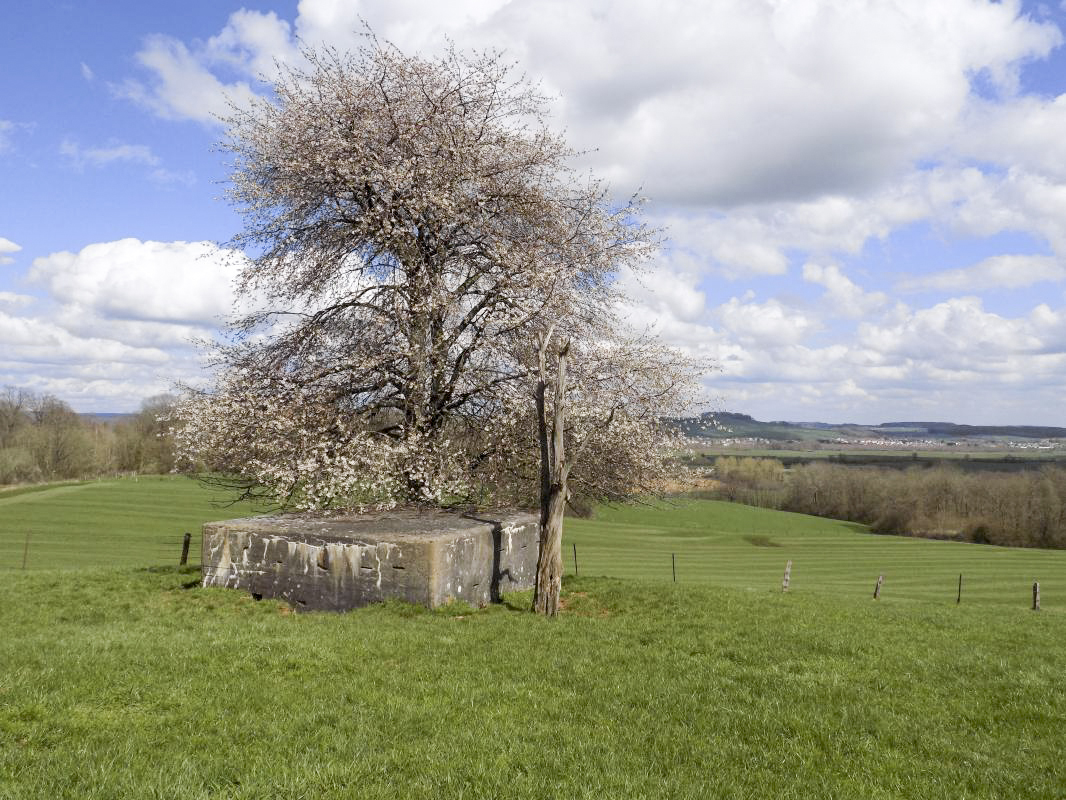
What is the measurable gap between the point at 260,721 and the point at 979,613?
18.4 metres

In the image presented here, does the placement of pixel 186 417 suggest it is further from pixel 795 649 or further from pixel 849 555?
pixel 849 555

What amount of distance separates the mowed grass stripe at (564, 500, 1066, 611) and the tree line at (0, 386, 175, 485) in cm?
4845

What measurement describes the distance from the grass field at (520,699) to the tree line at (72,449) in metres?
69.2

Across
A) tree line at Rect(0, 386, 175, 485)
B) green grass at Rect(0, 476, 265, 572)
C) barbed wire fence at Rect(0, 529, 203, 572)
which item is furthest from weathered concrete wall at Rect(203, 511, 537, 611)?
tree line at Rect(0, 386, 175, 485)

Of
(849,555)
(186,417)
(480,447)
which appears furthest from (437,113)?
(849,555)

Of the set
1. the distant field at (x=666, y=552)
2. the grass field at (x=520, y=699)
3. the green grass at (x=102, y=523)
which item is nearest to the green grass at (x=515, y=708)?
the grass field at (x=520, y=699)

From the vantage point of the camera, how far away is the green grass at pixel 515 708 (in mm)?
6477

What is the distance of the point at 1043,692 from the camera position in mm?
9758

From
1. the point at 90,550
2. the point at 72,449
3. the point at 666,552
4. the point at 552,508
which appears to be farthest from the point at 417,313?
the point at 72,449

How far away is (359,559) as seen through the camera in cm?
1495

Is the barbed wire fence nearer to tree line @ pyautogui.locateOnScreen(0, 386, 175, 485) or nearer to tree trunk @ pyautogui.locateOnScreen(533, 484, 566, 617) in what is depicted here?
tree trunk @ pyautogui.locateOnScreen(533, 484, 566, 617)

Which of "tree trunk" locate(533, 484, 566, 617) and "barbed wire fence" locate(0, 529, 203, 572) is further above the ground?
"tree trunk" locate(533, 484, 566, 617)

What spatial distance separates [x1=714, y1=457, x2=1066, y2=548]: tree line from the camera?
247ft

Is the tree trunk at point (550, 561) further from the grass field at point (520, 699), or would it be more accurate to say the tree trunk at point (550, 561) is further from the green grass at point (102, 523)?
the green grass at point (102, 523)
